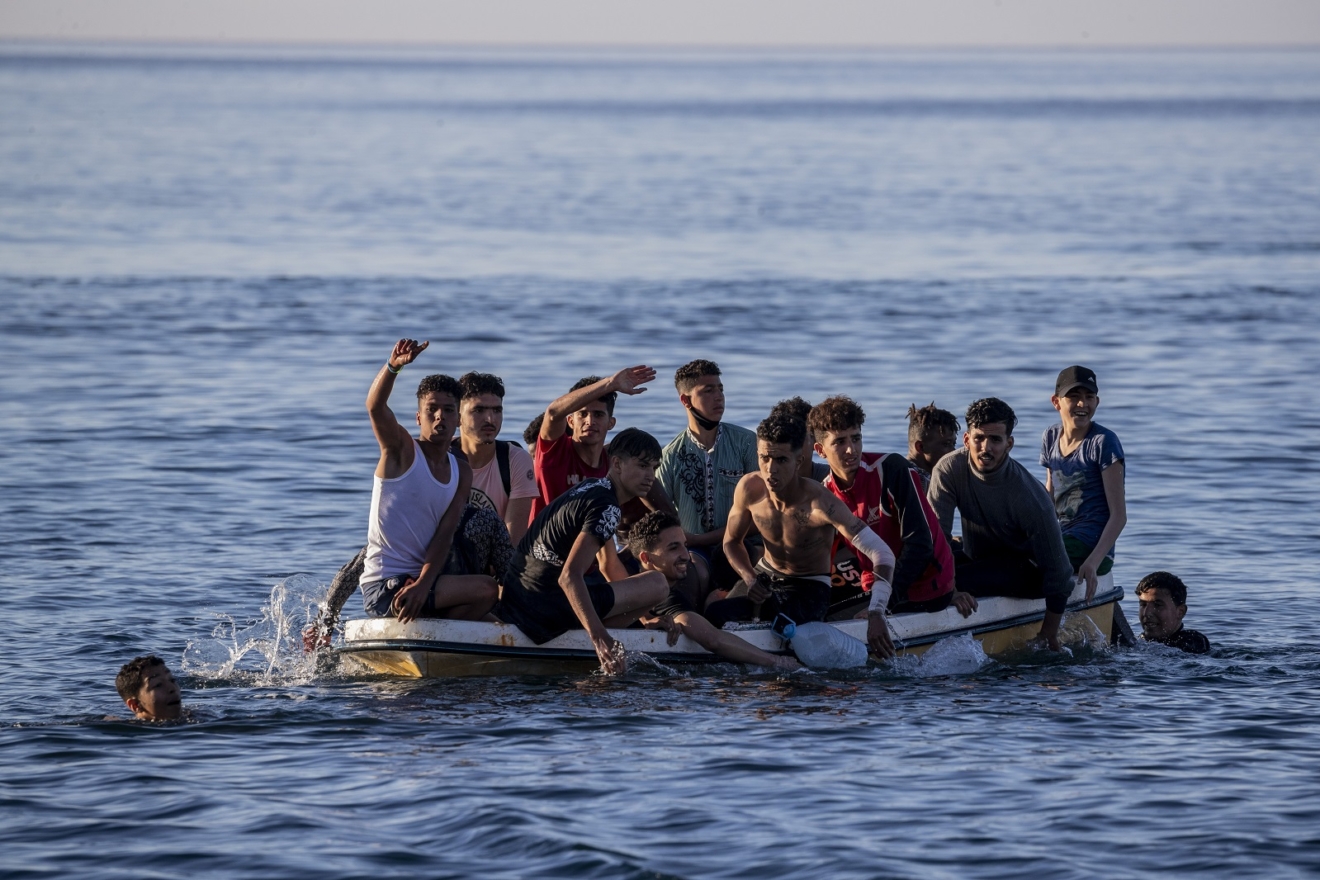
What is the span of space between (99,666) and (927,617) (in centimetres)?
522

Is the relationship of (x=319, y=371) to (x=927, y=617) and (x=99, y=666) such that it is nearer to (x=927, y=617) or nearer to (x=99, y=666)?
(x=99, y=666)

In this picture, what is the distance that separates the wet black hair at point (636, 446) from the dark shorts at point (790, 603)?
3.59 ft

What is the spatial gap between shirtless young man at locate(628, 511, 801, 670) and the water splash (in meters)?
2.18

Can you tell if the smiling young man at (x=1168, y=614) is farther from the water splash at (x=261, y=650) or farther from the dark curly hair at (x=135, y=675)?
the dark curly hair at (x=135, y=675)

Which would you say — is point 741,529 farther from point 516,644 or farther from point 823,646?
point 516,644

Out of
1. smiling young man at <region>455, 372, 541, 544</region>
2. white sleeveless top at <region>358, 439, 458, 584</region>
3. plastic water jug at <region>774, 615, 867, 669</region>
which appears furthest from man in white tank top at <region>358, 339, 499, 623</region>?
plastic water jug at <region>774, 615, 867, 669</region>

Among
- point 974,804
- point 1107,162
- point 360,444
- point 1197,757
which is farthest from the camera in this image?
point 1107,162

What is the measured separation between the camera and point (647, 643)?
10.1m

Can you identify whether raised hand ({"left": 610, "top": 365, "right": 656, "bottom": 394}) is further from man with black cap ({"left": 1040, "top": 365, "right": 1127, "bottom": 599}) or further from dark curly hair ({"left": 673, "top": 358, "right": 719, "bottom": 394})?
man with black cap ({"left": 1040, "top": 365, "right": 1127, "bottom": 599})

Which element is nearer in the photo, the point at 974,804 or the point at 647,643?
the point at 974,804

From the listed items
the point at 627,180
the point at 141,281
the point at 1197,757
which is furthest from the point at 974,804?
the point at 627,180

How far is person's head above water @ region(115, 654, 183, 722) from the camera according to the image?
31.1 feet

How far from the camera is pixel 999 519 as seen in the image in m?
10.6

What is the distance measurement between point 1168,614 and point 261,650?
5854 millimetres
